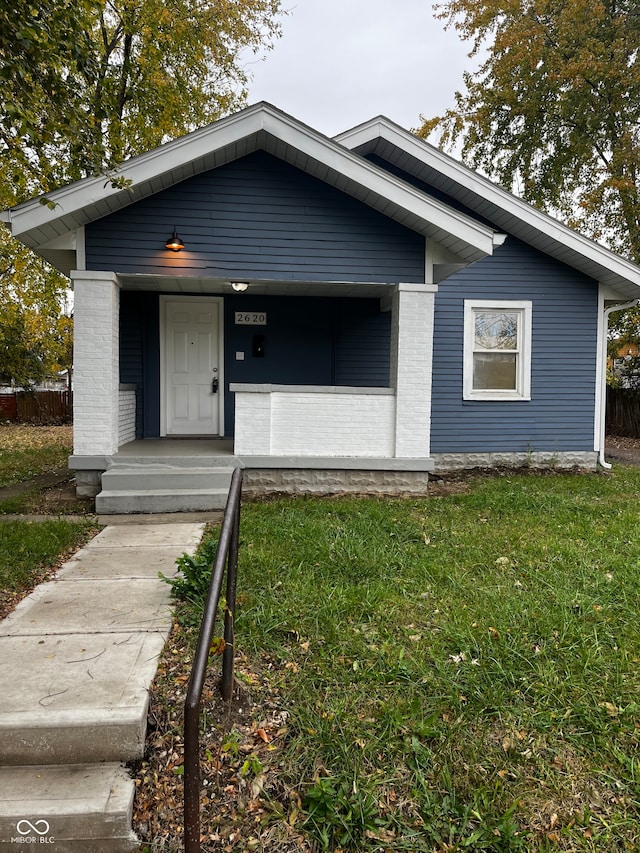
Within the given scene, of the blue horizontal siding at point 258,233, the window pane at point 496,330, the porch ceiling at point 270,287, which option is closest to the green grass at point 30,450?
the porch ceiling at point 270,287

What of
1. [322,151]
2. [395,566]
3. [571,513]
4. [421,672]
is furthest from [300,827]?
[322,151]

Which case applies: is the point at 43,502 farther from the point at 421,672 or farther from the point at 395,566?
the point at 421,672

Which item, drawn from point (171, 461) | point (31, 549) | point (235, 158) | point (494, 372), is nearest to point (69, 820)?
point (31, 549)

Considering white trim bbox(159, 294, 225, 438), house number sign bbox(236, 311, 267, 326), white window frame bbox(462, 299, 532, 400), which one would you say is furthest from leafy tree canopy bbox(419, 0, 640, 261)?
white trim bbox(159, 294, 225, 438)

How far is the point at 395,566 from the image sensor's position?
3.81 m

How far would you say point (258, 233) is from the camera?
20.3 ft

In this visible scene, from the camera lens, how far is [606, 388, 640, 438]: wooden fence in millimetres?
14156

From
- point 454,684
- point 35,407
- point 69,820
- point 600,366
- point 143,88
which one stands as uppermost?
point 143,88

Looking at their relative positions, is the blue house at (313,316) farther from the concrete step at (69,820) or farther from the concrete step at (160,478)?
the concrete step at (69,820)

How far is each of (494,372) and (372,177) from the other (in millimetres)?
3959

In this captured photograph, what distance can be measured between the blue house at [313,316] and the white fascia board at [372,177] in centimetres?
2

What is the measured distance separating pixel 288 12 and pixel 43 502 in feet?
46.9

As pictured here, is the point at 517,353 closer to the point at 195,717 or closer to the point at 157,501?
the point at 157,501

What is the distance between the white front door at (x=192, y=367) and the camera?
8.17m
